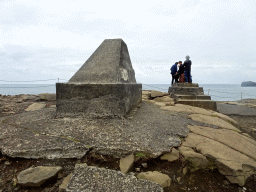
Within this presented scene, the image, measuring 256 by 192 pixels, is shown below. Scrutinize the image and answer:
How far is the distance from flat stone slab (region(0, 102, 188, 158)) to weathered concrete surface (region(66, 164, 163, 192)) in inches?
12.8

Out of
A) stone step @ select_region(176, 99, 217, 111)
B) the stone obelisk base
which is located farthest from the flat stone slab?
stone step @ select_region(176, 99, 217, 111)

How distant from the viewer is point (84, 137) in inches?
78.2

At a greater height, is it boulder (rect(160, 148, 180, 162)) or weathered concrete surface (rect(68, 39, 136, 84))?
weathered concrete surface (rect(68, 39, 136, 84))

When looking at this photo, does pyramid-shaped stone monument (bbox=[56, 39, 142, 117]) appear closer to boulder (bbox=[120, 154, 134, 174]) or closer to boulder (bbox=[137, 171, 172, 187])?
boulder (bbox=[120, 154, 134, 174])

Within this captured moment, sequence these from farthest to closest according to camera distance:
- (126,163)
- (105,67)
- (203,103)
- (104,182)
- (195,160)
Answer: (203,103) < (105,67) < (195,160) < (126,163) < (104,182)

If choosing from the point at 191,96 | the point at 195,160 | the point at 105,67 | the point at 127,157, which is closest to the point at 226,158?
the point at 195,160

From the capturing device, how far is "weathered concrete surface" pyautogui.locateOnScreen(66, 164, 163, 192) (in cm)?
129

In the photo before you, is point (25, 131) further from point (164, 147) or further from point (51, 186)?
point (164, 147)

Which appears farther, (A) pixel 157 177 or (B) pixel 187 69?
(B) pixel 187 69

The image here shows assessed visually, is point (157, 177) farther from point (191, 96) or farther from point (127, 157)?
point (191, 96)

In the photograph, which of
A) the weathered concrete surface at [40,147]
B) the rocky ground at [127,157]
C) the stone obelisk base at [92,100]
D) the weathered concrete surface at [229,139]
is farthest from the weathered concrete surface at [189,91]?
the weathered concrete surface at [40,147]

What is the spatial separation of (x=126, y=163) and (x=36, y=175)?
0.85 m

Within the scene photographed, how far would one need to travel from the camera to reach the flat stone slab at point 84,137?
1.78 m

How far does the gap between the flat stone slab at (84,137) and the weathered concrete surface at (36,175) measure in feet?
0.62
